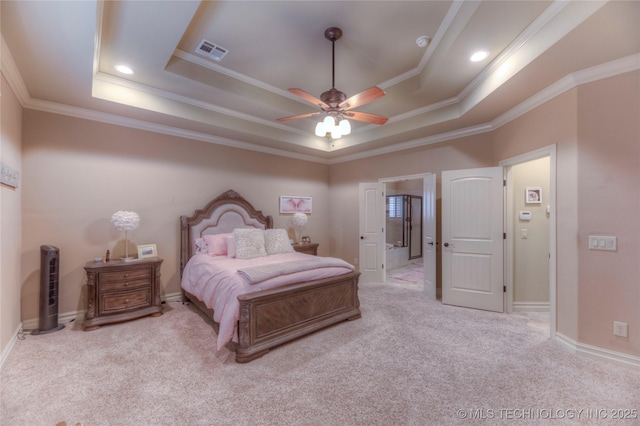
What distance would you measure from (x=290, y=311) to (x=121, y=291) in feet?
6.96

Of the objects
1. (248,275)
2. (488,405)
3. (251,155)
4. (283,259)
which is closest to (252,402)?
(248,275)

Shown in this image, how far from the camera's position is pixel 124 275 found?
321 centimetres

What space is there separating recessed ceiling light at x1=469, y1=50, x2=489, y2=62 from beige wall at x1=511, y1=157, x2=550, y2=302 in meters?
1.72

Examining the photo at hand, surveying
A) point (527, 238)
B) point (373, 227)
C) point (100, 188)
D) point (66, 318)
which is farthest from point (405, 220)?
point (66, 318)

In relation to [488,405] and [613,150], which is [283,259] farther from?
[613,150]

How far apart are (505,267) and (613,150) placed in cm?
181

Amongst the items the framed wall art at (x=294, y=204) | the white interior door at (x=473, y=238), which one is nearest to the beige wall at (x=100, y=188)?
the framed wall art at (x=294, y=204)

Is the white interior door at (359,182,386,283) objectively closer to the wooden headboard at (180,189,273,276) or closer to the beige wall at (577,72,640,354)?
the wooden headboard at (180,189,273,276)

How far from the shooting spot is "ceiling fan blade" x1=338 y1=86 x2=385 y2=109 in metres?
2.34

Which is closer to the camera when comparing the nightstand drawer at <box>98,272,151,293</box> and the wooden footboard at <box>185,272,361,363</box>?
the wooden footboard at <box>185,272,361,363</box>

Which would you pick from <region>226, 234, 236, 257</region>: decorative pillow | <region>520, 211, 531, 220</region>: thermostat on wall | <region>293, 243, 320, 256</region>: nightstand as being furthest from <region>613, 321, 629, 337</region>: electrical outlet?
<region>226, 234, 236, 257</region>: decorative pillow

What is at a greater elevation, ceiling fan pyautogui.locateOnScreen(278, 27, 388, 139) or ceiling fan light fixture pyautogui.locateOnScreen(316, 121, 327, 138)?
ceiling fan pyautogui.locateOnScreen(278, 27, 388, 139)

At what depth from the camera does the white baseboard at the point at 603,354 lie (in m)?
2.26

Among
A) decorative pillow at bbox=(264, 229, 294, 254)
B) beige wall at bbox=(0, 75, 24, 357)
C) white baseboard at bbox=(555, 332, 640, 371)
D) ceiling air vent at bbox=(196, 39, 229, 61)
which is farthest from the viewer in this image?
decorative pillow at bbox=(264, 229, 294, 254)
